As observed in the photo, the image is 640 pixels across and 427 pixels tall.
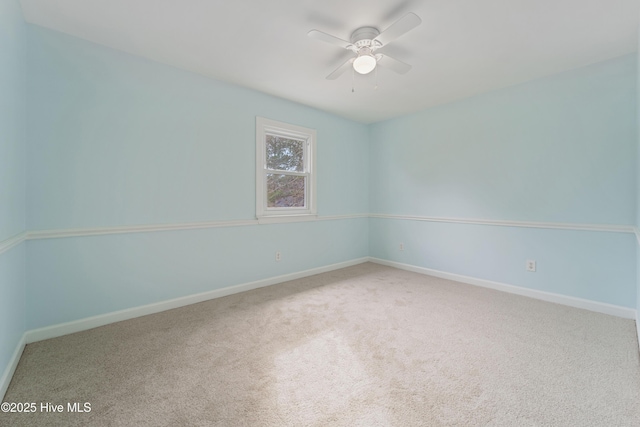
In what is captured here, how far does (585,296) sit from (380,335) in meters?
2.24

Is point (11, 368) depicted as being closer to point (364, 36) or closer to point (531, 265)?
point (364, 36)

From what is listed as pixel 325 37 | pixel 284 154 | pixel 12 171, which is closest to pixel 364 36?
pixel 325 37

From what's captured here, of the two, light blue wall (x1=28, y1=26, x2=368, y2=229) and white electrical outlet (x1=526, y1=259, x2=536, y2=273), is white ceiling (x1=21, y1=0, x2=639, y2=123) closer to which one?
light blue wall (x1=28, y1=26, x2=368, y2=229)

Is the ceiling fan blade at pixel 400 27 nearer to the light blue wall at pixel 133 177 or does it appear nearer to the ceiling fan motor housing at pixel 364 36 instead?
the ceiling fan motor housing at pixel 364 36

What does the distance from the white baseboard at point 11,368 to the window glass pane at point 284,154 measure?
8.63ft

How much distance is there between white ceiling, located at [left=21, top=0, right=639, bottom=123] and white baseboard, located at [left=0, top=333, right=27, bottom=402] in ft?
7.61

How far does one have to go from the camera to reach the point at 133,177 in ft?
8.14

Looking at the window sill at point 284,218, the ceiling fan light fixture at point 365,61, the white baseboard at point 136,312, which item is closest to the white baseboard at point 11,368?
the white baseboard at point 136,312

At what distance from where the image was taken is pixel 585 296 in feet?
8.90

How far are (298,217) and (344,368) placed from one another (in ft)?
7.46

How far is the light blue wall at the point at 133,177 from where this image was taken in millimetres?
2109

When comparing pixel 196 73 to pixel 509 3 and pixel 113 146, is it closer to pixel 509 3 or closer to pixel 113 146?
pixel 113 146

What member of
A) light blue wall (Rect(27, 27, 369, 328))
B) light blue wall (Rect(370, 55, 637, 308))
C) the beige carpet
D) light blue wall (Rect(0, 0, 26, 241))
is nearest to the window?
light blue wall (Rect(27, 27, 369, 328))

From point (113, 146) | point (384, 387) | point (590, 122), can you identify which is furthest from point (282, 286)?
point (590, 122)
